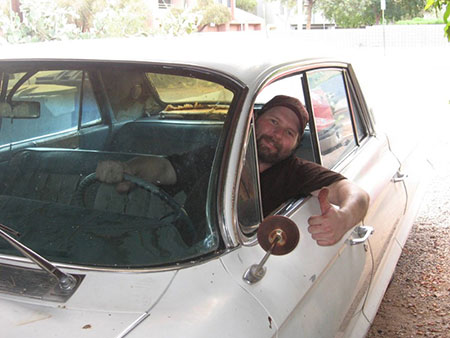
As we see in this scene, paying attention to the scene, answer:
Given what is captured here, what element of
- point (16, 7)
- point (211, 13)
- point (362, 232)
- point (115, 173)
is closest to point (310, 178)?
point (362, 232)

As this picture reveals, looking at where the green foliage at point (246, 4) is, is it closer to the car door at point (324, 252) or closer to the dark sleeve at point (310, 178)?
the car door at point (324, 252)

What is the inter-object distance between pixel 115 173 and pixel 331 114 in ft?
4.83

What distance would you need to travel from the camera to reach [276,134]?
258 cm

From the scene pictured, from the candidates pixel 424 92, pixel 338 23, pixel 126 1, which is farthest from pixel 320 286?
pixel 338 23

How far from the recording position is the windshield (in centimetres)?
175

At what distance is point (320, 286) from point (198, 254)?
Result: 1.88 ft

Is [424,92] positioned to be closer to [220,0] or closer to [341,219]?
[341,219]

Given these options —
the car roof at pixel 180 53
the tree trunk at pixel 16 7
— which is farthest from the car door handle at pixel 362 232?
the tree trunk at pixel 16 7

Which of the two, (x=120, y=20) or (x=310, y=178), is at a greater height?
(x=120, y=20)

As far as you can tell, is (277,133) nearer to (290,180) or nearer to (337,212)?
(290,180)

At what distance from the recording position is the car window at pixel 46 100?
2.34 m

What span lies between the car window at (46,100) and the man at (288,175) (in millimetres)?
545

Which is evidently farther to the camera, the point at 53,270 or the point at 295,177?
the point at 295,177

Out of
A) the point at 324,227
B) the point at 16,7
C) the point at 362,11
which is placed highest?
the point at 362,11
